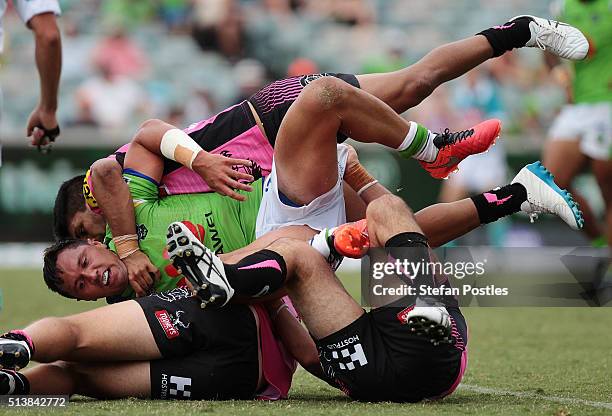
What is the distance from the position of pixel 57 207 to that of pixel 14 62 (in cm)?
990

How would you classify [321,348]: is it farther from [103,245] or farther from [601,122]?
[601,122]

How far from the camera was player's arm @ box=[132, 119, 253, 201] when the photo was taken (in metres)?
4.98

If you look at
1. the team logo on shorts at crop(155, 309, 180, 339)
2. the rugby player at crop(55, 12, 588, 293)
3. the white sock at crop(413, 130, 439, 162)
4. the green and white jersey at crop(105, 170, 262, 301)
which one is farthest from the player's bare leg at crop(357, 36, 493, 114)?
the team logo on shorts at crop(155, 309, 180, 339)

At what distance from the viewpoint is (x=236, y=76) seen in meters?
14.7

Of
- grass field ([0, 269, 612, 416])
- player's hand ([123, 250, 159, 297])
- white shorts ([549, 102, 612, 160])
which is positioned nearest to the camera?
grass field ([0, 269, 612, 416])

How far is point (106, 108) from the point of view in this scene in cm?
1384

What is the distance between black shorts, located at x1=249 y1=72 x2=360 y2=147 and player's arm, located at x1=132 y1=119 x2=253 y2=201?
44 centimetres

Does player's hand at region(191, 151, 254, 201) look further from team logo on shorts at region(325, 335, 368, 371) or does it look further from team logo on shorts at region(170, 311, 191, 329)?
team logo on shorts at region(325, 335, 368, 371)

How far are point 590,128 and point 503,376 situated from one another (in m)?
3.96

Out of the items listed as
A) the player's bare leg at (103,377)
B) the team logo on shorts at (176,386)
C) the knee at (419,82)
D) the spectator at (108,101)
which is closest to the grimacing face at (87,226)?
the player's bare leg at (103,377)

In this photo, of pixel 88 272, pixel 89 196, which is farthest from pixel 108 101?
pixel 88 272

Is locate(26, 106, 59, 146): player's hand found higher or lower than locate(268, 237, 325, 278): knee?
higher

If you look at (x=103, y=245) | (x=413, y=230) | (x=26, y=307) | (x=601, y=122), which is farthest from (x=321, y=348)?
(x=601, y=122)

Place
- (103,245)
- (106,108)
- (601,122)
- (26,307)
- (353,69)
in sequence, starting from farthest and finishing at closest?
(353,69) → (106,108) → (601,122) → (26,307) → (103,245)
